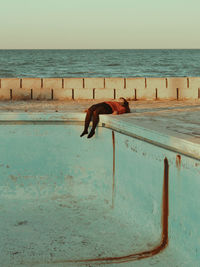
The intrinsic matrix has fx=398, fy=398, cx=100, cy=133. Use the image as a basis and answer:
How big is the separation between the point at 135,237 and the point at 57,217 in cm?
130

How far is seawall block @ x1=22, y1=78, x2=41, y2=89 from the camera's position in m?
13.0

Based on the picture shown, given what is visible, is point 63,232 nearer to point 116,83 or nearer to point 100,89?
point 100,89

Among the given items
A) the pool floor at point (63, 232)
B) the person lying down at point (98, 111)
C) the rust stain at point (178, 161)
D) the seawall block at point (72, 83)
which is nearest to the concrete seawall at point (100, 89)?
the seawall block at point (72, 83)

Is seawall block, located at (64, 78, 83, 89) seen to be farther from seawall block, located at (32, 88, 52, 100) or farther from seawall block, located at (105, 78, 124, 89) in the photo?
seawall block, located at (105, 78, 124, 89)

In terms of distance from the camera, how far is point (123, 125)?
561 cm

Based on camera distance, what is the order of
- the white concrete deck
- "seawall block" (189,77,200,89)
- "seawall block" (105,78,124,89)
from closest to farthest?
the white concrete deck
"seawall block" (189,77,200,89)
"seawall block" (105,78,124,89)

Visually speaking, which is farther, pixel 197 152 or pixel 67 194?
pixel 67 194

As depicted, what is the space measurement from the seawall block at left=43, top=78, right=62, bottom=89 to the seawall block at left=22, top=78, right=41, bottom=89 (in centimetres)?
21

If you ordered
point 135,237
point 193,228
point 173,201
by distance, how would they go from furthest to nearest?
point 135,237
point 173,201
point 193,228

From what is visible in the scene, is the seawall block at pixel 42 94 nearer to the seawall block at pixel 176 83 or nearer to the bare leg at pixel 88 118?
the seawall block at pixel 176 83

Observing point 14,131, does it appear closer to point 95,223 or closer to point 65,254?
point 95,223

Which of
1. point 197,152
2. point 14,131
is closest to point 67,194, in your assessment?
point 14,131

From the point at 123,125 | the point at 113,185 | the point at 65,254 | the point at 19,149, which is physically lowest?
the point at 65,254

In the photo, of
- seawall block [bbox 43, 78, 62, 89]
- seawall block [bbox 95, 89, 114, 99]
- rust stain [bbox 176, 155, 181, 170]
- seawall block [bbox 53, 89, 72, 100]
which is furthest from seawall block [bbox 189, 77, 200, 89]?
rust stain [bbox 176, 155, 181, 170]
